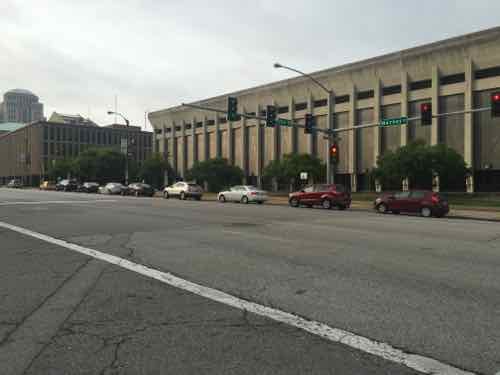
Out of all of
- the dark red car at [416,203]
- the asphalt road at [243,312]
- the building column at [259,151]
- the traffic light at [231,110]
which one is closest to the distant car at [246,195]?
the traffic light at [231,110]

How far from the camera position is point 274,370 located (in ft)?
11.3

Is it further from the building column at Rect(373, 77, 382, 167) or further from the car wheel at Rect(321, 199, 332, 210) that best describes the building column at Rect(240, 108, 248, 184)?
the car wheel at Rect(321, 199, 332, 210)

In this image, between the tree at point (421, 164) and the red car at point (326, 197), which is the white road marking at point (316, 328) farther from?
the tree at point (421, 164)

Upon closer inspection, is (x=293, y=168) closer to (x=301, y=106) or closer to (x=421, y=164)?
(x=421, y=164)

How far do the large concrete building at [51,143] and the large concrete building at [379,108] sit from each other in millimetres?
53951

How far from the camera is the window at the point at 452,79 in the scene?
43906mm

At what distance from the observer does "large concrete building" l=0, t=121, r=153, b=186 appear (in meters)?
121

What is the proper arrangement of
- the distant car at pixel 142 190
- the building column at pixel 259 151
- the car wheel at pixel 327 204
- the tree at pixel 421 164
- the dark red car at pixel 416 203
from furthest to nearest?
the building column at pixel 259 151
the distant car at pixel 142 190
the tree at pixel 421 164
the car wheel at pixel 327 204
the dark red car at pixel 416 203

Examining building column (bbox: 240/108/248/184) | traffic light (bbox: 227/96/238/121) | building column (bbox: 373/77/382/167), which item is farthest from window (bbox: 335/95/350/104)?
traffic light (bbox: 227/96/238/121)

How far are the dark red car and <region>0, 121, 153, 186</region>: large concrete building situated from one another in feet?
315

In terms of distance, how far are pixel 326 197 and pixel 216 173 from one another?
96.5ft

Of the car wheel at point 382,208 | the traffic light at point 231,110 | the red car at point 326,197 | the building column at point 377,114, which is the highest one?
the building column at point 377,114

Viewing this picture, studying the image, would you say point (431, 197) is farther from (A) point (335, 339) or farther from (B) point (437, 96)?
(B) point (437, 96)

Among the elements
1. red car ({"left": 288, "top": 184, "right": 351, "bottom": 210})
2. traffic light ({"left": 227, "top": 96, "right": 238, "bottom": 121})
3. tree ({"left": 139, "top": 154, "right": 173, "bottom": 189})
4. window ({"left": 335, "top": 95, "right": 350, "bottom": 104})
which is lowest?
red car ({"left": 288, "top": 184, "right": 351, "bottom": 210})
